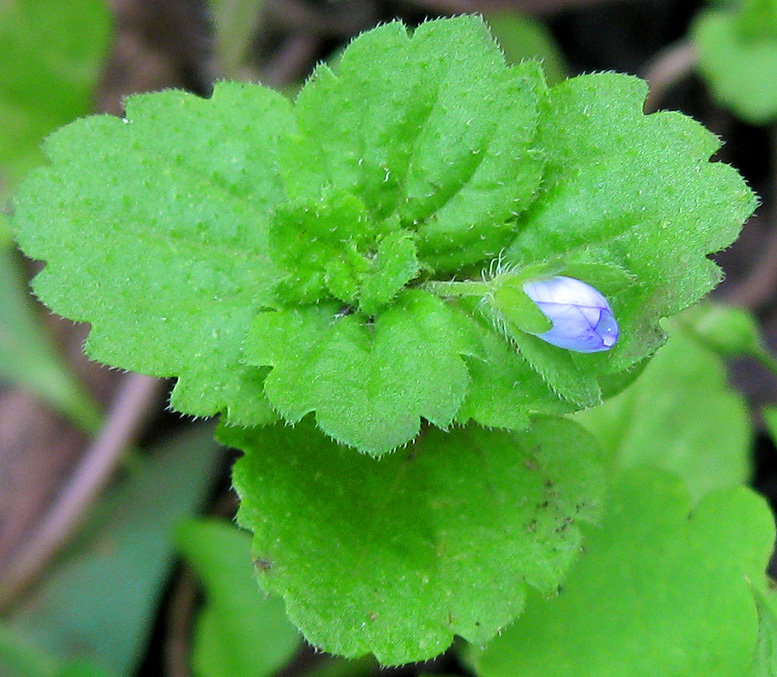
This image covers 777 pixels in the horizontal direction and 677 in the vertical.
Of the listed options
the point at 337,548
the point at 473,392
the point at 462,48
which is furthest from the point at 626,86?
the point at 337,548

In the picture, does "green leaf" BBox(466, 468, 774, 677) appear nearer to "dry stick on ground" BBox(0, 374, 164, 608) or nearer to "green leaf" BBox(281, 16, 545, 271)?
"green leaf" BBox(281, 16, 545, 271)

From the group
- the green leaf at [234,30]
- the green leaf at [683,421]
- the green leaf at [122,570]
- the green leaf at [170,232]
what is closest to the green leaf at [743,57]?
the green leaf at [683,421]

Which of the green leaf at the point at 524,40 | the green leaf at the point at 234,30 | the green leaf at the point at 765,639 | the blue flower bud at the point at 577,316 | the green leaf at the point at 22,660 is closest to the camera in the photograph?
the blue flower bud at the point at 577,316

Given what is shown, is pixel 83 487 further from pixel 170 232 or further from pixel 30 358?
pixel 170 232

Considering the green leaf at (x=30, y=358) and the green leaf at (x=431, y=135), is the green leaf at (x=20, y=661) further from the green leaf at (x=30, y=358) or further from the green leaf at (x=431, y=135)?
the green leaf at (x=431, y=135)

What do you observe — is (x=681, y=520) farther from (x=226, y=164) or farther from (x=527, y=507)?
(x=226, y=164)

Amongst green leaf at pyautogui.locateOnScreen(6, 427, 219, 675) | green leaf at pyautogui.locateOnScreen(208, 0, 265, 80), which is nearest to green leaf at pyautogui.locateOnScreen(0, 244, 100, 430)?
green leaf at pyautogui.locateOnScreen(6, 427, 219, 675)

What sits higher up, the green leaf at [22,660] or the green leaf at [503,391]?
the green leaf at [503,391]
